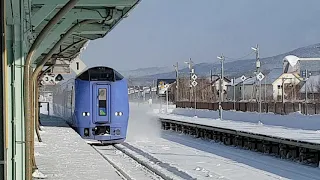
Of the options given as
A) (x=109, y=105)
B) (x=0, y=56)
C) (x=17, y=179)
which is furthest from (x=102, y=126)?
(x=0, y=56)

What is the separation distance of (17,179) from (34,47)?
160 centimetres

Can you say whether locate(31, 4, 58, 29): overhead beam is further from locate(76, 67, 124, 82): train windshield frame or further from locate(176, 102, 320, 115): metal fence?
locate(176, 102, 320, 115): metal fence

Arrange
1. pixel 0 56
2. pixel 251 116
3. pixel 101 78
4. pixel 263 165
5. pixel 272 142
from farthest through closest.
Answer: pixel 251 116
pixel 101 78
pixel 272 142
pixel 263 165
pixel 0 56

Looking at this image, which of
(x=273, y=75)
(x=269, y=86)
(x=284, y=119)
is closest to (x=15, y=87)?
(x=284, y=119)

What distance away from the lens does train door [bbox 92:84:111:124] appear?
25.7 meters

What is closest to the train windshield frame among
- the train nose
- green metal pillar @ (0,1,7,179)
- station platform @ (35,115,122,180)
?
the train nose

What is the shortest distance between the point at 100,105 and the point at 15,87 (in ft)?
61.4

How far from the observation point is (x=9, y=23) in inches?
266

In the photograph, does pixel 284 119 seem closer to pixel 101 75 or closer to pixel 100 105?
pixel 100 105

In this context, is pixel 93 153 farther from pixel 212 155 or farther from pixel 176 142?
pixel 176 142

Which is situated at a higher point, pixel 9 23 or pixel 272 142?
pixel 9 23

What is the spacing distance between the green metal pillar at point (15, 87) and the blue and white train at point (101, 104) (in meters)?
18.0

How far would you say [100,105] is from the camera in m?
25.9

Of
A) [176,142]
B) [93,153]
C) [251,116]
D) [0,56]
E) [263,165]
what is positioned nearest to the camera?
[0,56]
